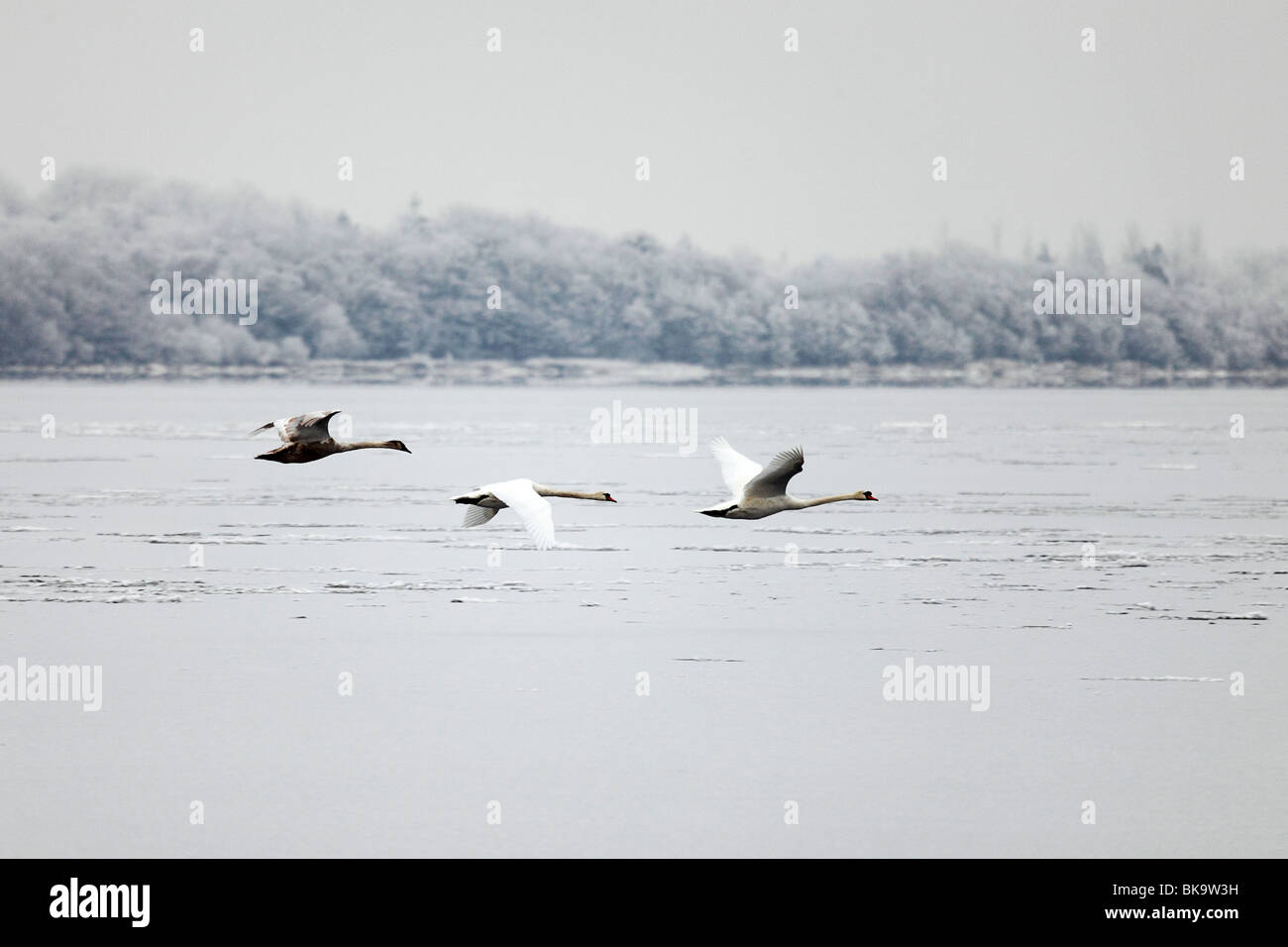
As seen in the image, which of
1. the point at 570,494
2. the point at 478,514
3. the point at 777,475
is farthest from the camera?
the point at 570,494

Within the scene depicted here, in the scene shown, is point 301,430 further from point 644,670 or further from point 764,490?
point 644,670

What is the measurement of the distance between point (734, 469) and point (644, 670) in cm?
149

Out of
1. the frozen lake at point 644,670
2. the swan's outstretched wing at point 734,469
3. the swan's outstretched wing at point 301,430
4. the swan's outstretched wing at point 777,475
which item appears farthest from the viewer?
the swan's outstretched wing at point 734,469

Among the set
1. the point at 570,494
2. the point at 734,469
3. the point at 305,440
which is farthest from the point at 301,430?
the point at 734,469

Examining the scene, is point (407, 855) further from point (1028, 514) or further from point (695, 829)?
point (1028, 514)

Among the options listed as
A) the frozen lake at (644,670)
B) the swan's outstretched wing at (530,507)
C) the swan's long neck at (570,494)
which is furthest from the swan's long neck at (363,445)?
the frozen lake at (644,670)

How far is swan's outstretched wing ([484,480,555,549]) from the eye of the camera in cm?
873

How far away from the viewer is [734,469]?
11.0 m

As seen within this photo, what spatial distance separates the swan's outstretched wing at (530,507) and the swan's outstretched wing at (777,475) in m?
1.49

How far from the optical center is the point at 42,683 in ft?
35.3

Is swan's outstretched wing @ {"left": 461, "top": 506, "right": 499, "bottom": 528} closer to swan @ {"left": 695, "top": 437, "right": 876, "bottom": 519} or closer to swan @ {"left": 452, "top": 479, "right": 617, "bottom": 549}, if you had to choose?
swan @ {"left": 452, "top": 479, "right": 617, "bottom": 549}

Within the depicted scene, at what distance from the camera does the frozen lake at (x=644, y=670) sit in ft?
26.5

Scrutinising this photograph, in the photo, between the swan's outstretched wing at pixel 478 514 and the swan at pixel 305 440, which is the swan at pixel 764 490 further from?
the swan at pixel 305 440
